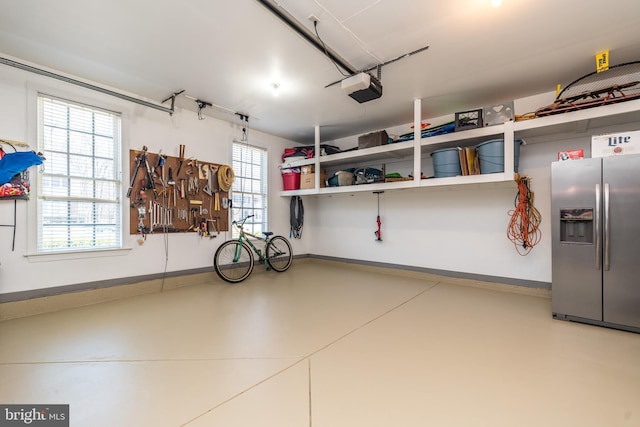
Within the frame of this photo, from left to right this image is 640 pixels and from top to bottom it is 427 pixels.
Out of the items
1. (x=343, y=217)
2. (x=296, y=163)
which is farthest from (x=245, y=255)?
(x=343, y=217)

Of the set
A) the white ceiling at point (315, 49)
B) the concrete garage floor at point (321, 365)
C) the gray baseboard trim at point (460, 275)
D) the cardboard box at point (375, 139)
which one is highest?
the white ceiling at point (315, 49)

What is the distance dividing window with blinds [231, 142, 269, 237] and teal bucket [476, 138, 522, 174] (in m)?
4.04

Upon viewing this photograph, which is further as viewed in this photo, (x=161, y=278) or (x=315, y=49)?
(x=161, y=278)

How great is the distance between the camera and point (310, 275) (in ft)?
17.5

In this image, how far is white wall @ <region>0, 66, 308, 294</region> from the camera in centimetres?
305

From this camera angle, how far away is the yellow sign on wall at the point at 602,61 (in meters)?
2.85

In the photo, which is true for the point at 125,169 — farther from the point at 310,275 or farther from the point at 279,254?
the point at 310,275

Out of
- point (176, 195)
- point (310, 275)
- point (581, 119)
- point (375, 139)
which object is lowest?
point (310, 275)

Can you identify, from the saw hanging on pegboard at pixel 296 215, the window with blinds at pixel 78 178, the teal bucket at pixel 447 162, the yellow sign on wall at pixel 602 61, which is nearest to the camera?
the yellow sign on wall at pixel 602 61

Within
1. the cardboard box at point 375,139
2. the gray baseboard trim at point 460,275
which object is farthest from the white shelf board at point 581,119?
the gray baseboard trim at point 460,275

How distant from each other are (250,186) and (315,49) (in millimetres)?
3369

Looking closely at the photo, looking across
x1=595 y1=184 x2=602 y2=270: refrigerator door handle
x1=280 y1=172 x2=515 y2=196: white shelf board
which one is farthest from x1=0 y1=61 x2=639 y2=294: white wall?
x1=595 y1=184 x2=602 y2=270: refrigerator door handle

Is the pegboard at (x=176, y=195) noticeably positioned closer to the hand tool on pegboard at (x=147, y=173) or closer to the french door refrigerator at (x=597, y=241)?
the hand tool on pegboard at (x=147, y=173)

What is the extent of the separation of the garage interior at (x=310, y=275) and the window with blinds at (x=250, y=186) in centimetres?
30
